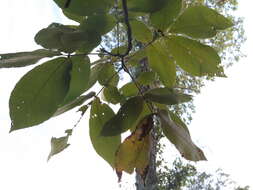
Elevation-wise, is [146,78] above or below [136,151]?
above

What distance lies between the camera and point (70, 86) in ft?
1.30

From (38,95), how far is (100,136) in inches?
4.4

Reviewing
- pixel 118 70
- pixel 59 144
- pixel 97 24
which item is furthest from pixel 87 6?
pixel 59 144

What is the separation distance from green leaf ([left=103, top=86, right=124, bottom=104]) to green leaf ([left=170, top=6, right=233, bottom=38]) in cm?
13

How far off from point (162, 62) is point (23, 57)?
7.1 inches

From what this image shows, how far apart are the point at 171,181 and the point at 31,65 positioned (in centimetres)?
612

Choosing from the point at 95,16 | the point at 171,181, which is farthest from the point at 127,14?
the point at 171,181

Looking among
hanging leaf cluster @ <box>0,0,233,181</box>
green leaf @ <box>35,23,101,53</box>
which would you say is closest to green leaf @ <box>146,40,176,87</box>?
hanging leaf cluster @ <box>0,0,233,181</box>

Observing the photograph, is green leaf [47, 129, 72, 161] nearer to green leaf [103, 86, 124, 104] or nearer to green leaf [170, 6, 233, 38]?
green leaf [103, 86, 124, 104]

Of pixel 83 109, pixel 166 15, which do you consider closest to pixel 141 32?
pixel 166 15

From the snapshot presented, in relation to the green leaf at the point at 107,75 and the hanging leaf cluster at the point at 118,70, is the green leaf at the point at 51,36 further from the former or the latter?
the green leaf at the point at 107,75

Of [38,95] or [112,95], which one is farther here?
[112,95]

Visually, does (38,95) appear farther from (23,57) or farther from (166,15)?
(166,15)

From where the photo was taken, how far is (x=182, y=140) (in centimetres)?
43
